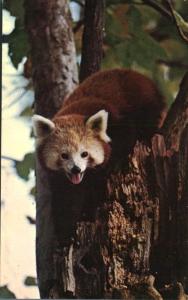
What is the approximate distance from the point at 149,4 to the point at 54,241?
0.71 metres

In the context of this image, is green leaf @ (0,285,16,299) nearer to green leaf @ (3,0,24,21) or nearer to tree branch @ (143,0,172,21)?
green leaf @ (3,0,24,21)

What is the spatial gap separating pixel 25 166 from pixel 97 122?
0.24 meters

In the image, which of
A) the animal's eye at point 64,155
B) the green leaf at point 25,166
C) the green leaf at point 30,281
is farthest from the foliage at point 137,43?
the green leaf at point 30,281

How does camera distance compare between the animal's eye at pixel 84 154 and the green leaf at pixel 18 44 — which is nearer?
the animal's eye at pixel 84 154

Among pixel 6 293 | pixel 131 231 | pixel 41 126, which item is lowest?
pixel 6 293

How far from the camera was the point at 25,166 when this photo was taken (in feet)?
4.44

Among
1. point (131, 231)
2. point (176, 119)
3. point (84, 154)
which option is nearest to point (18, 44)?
point (84, 154)

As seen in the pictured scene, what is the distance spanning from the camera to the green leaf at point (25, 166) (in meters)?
1.34

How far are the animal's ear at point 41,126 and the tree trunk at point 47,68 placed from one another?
31 mm

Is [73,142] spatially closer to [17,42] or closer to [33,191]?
[33,191]

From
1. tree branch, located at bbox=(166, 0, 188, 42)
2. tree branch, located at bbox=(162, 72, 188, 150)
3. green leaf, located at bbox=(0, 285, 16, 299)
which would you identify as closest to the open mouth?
tree branch, located at bbox=(162, 72, 188, 150)

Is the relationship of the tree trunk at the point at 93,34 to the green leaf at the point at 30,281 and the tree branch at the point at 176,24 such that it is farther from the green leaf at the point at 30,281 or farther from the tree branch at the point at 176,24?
the green leaf at the point at 30,281

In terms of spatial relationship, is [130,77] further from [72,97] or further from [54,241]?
[54,241]

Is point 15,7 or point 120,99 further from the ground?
point 15,7
